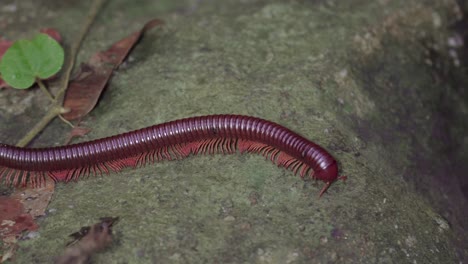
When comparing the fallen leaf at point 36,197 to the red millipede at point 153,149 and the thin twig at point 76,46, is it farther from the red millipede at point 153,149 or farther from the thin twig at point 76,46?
the thin twig at point 76,46

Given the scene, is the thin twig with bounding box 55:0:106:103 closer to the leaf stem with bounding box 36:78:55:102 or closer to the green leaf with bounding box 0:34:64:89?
the leaf stem with bounding box 36:78:55:102

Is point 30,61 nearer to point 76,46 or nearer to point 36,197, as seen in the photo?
point 76,46

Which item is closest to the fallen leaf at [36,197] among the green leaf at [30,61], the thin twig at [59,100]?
the thin twig at [59,100]

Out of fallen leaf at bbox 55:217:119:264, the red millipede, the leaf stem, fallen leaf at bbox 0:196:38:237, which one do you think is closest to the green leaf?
the leaf stem

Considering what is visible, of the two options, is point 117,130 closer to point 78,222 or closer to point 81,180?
point 81,180

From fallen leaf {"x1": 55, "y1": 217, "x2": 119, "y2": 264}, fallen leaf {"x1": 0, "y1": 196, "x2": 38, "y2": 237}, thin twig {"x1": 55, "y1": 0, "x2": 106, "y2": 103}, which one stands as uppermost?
fallen leaf {"x1": 55, "y1": 217, "x2": 119, "y2": 264}

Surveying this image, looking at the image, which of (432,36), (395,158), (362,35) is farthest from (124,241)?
(432,36)

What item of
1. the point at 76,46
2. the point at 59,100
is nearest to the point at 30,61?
the point at 59,100
